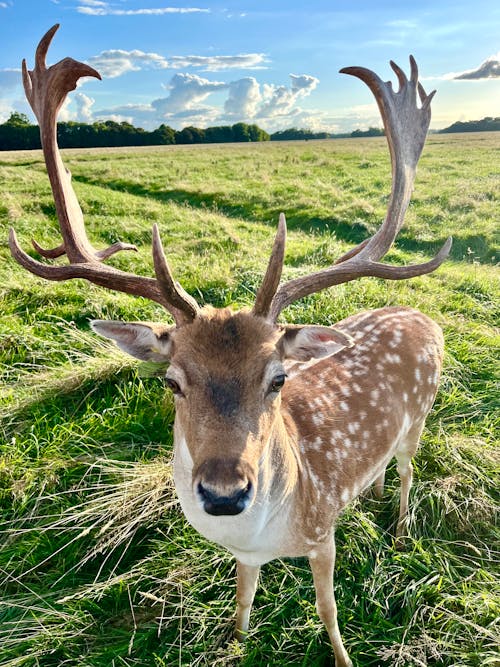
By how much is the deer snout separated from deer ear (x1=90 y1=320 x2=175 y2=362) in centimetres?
84

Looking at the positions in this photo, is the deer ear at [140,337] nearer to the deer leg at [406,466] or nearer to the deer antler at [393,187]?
the deer antler at [393,187]

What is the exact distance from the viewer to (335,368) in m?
3.40

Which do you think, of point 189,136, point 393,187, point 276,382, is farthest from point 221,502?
point 189,136

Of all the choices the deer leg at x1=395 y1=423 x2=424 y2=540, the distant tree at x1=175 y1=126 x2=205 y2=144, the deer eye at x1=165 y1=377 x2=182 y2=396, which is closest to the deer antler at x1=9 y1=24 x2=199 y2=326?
the deer eye at x1=165 y1=377 x2=182 y2=396

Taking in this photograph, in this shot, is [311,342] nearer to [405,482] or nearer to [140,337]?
[140,337]

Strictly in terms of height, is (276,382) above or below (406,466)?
above

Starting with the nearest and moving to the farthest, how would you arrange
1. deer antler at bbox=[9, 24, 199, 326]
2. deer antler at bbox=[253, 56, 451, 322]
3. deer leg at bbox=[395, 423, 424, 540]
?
deer antler at bbox=[253, 56, 451, 322], deer antler at bbox=[9, 24, 199, 326], deer leg at bbox=[395, 423, 424, 540]

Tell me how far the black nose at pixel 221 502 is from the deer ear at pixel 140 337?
2.97 feet

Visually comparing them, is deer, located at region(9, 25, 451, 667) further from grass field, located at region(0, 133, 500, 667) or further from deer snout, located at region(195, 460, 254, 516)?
grass field, located at region(0, 133, 500, 667)

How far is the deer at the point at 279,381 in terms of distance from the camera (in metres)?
2.19

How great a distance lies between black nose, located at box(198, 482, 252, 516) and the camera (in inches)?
74.6

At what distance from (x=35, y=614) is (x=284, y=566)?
1.61m

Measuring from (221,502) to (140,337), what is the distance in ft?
3.61

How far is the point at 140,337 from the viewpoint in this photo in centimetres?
265
